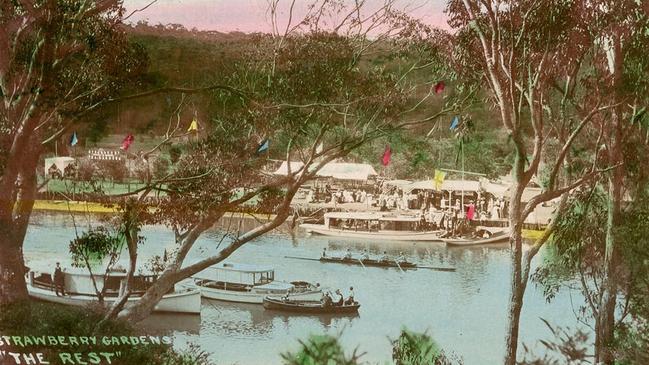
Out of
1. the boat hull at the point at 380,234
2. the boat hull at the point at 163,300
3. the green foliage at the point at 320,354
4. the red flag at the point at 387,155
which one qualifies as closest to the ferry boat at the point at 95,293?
the boat hull at the point at 163,300

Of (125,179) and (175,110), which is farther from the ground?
(175,110)

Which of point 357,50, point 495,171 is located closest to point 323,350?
point 495,171

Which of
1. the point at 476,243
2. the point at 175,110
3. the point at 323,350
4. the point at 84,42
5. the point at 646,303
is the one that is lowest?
the point at 323,350

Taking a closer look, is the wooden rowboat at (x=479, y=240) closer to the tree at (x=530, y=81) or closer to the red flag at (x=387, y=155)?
the tree at (x=530, y=81)

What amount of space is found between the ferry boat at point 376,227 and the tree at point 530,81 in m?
0.40

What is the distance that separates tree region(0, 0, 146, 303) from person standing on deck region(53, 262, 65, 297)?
0.22 metres

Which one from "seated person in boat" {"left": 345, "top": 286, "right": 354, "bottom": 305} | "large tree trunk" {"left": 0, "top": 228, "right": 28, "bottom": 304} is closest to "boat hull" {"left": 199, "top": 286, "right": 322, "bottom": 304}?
"seated person in boat" {"left": 345, "top": 286, "right": 354, "bottom": 305}

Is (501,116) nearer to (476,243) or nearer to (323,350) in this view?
(476,243)

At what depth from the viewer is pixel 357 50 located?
3.11 metres

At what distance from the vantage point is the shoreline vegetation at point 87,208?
10.2 feet

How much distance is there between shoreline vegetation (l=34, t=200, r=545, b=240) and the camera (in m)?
3.10

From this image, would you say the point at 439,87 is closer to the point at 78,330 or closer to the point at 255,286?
the point at 255,286

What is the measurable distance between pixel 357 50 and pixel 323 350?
130 cm

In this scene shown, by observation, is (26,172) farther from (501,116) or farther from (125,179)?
(501,116)
